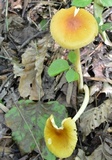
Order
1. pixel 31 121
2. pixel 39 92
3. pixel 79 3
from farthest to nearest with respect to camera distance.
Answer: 1. pixel 39 92
2. pixel 31 121
3. pixel 79 3

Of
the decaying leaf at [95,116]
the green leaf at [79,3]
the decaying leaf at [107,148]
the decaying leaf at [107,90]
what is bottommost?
the decaying leaf at [107,148]

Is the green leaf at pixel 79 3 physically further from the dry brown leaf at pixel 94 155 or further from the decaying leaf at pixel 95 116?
the dry brown leaf at pixel 94 155

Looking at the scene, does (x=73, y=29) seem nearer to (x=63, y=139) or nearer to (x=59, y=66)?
(x=59, y=66)

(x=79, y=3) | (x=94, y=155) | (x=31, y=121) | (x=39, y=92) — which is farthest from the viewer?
(x=39, y=92)

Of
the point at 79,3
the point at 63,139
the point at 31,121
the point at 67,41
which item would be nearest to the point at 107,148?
the point at 63,139

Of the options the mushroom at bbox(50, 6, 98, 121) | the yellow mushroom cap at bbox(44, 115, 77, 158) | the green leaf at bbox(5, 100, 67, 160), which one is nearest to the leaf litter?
the green leaf at bbox(5, 100, 67, 160)

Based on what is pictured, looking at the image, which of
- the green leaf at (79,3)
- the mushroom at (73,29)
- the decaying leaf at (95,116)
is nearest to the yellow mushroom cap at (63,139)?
the decaying leaf at (95,116)

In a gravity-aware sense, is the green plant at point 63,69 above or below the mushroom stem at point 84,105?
above
